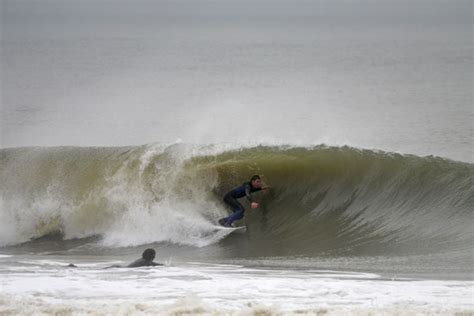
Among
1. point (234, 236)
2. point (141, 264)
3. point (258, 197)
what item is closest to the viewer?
point (141, 264)

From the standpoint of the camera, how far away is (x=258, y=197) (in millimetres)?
14422

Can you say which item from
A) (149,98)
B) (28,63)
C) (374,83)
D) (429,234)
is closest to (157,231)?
(429,234)

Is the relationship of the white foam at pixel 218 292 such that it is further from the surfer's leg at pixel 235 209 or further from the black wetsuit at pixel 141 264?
the surfer's leg at pixel 235 209

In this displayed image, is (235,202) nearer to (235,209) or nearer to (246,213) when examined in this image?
(235,209)

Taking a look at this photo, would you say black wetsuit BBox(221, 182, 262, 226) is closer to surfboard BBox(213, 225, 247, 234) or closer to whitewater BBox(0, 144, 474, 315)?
surfboard BBox(213, 225, 247, 234)

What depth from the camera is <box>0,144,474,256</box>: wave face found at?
12.8 m

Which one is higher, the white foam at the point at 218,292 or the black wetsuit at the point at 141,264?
the black wetsuit at the point at 141,264

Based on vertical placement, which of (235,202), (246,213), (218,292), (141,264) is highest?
(235,202)

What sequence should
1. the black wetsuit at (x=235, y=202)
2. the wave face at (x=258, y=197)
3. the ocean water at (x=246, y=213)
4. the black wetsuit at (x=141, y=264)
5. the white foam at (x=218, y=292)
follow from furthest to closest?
1. the black wetsuit at (x=235, y=202)
2. the wave face at (x=258, y=197)
3. the black wetsuit at (x=141, y=264)
4. the ocean water at (x=246, y=213)
5. the white foam at (x=218, y=292)

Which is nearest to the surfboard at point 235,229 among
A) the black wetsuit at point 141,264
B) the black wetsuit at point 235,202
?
the black wetsuit at point 235,202

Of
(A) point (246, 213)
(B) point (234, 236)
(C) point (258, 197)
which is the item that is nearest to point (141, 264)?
(B) point (234, 236)

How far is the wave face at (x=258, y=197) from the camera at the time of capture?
1283 cm

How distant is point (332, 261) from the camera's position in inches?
443

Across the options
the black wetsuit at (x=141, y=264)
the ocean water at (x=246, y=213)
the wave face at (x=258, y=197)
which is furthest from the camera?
the wave face at (x=258, y=197)
